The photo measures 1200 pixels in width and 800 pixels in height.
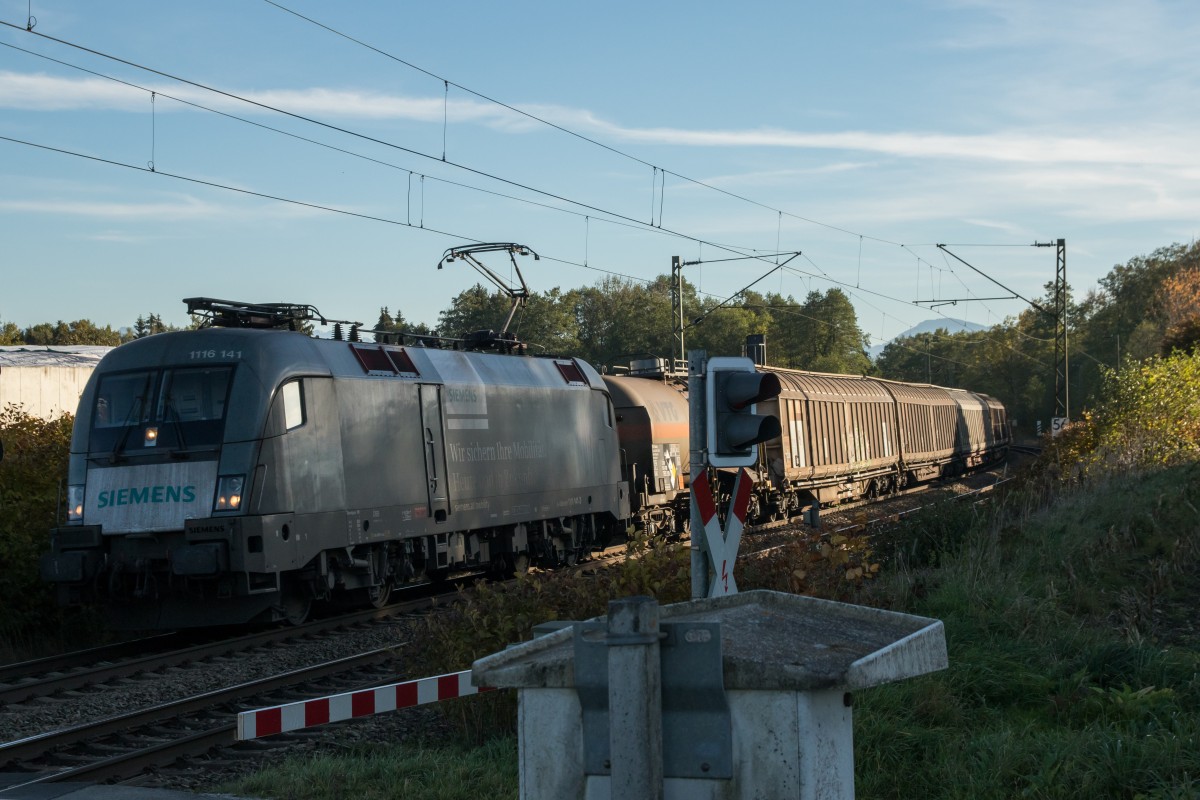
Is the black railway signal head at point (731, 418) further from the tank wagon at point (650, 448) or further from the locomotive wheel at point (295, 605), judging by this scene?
the tank wagon at point (650, 448)

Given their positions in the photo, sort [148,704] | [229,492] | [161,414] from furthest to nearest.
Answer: [161,414] → [229,492] → [148,704]

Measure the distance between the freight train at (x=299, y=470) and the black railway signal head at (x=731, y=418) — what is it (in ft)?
23.2

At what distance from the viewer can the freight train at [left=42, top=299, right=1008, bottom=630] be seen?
12828 millimetres

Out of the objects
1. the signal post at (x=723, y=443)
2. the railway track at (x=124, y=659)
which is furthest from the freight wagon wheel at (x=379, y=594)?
the signal post at (x=723, y=443)

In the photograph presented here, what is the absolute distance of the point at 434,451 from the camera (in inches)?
627

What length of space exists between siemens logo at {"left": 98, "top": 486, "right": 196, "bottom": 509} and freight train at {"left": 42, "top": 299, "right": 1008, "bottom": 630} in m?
0.02

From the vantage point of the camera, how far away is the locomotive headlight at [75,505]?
13.3 metres

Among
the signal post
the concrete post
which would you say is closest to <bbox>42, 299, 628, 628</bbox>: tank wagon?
the signal post

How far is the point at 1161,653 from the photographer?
28.7 ft

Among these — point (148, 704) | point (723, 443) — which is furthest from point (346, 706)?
point (148, 704)

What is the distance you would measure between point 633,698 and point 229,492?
10.7 metres

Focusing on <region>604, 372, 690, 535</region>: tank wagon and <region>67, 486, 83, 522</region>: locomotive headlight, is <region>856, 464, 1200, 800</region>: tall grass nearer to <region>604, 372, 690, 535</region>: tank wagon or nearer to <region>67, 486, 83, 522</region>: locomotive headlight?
<region>67, 486, 83, 522</region>: locomotive headlight

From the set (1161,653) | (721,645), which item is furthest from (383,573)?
(721,645)

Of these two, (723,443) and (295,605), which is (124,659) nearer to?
(295,605)
